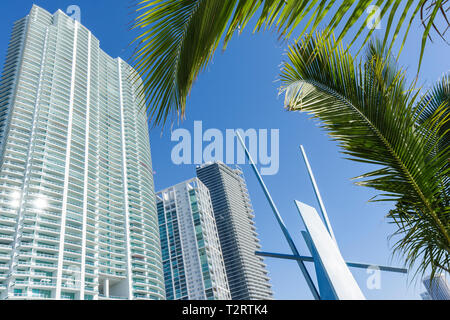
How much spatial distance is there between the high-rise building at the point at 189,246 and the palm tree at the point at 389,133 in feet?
285

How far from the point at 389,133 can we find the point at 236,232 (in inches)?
4914

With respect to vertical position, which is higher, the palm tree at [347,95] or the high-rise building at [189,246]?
the high-rise building at [189,246]

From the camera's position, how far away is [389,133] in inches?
61.4

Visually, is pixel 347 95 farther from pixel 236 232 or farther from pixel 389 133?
pixel 236 232

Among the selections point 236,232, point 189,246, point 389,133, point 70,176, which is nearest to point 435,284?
point 389,133

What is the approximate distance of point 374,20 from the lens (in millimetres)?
861

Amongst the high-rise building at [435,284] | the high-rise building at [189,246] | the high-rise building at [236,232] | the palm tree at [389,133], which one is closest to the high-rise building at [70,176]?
the high-rise building at [189,246]

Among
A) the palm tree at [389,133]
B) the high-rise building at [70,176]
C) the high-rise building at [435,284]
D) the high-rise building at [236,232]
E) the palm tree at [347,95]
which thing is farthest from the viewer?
the high-rise building at [236,232]

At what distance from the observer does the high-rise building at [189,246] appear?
8494cm

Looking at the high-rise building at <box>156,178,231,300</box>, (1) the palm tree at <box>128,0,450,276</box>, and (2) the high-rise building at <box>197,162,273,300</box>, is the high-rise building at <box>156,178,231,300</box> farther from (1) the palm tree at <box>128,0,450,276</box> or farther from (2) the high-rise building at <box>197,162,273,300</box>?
(1) the palm tree at <box>128,0,450,276</box>

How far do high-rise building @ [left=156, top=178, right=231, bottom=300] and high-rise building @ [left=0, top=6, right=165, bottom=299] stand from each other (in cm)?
2171

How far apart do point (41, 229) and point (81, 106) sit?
29.0m

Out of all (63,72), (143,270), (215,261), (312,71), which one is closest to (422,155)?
(312,71)

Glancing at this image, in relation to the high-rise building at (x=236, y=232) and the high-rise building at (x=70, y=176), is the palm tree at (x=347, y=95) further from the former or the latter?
the high-rise building at (x=236, y=232)
